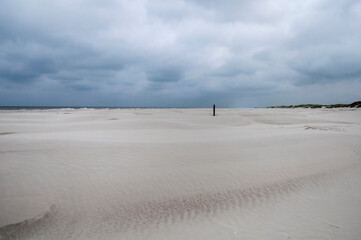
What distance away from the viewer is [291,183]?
373 centimetres

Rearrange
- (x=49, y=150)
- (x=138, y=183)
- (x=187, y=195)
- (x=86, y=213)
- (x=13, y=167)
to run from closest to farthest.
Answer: (x=86, y=213), (x=187, y=195), (x=138, y=183), (x=13, y=167), (x=49, y=150)

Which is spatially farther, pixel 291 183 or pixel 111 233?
pixel 291 183

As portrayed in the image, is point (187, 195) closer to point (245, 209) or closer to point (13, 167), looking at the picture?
point (245, 209)

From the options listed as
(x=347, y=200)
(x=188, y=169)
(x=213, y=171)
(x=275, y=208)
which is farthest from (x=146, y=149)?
(x=347, y=200)

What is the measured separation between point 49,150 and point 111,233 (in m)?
3.63

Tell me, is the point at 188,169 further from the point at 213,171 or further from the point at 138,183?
the point at 138,183

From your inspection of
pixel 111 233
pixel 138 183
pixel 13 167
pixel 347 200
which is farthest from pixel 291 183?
pixel 13 167

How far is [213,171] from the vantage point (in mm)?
4027

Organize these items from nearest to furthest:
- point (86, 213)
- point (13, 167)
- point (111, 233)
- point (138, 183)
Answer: point (111, 233), point (86, 213), point (138, 183), point (13, 167)

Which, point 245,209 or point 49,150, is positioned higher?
point 49,150

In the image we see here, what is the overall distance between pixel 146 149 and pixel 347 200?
14.4 ft

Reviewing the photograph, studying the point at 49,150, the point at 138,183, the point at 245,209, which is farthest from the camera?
the point at 49,150

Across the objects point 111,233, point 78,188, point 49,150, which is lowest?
point 111,233

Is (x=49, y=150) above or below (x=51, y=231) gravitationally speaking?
above
